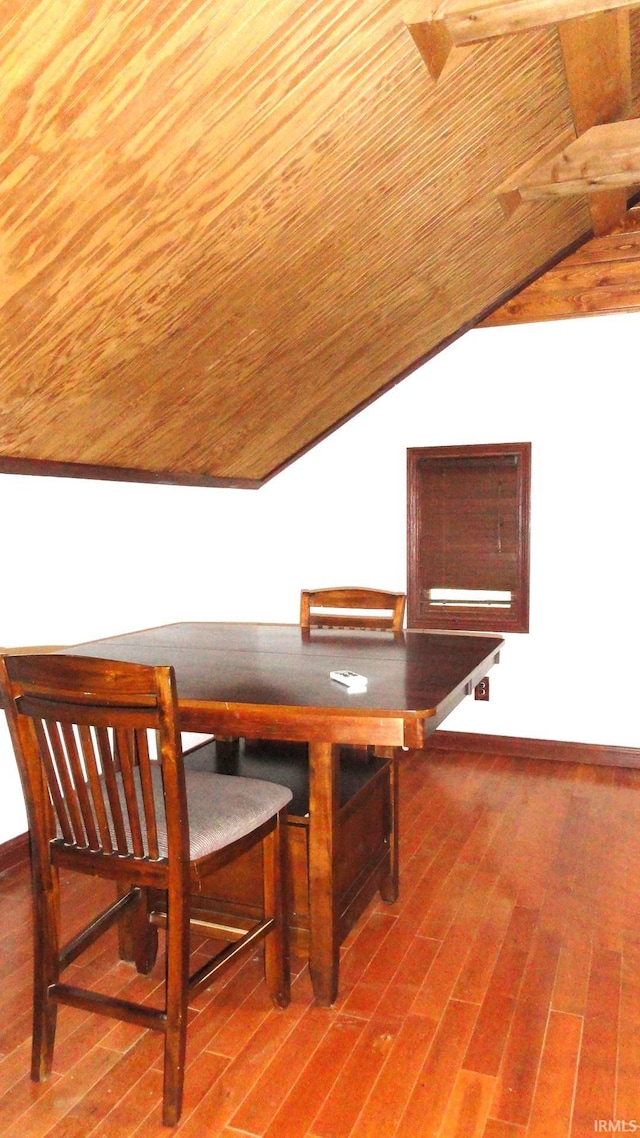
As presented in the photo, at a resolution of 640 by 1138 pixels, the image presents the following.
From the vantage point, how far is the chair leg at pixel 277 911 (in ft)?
6.46

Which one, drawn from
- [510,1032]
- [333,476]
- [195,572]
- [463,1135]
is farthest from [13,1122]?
[333,476]

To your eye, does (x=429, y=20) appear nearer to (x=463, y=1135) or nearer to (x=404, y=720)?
(x=404, y=720)

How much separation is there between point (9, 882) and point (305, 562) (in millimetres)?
2502

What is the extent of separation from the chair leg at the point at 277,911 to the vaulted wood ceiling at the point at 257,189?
5.45 ft

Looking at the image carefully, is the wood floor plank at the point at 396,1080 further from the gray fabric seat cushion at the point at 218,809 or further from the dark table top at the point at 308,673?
the dark table top at the point at 308,673

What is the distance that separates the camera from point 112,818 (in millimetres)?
1596

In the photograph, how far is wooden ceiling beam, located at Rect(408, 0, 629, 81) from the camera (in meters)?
1.94

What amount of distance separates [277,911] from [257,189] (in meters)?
2.08

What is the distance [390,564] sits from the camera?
446cm

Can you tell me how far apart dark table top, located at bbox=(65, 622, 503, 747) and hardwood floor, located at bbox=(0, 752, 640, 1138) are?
80cm

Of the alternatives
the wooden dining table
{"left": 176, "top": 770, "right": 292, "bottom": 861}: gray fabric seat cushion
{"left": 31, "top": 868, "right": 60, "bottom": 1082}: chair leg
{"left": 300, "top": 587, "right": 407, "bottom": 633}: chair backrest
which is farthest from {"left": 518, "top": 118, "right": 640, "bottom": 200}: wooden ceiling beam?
{"left": 31, "top": 868, "right": 60, "bottom": 1082}: chair leg

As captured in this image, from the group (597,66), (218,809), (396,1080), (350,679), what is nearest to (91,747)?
(218,809)

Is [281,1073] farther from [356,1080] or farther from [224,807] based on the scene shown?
[224,807]
